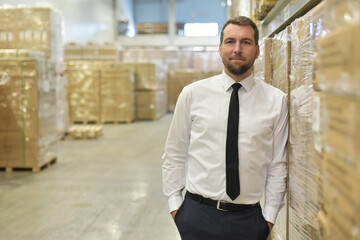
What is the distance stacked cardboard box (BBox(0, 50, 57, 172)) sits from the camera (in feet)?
21.5

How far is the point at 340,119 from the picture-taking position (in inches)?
39.6

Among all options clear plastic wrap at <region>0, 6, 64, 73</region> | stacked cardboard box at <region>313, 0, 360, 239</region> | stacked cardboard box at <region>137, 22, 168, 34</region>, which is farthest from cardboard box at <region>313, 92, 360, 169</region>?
stacked cardboard box at <region>137, 22, 168, 34</region>

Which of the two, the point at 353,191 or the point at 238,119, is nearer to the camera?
the point at 353,191

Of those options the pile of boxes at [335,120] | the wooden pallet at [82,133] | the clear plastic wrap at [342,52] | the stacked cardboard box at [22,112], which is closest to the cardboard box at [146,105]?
the wooden pallet at [82,133]

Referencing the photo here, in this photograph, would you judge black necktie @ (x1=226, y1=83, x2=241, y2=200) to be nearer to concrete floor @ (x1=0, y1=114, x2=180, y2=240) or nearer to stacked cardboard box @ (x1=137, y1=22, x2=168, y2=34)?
concrete floor @ (x1=0, y1=114, x2=180, y2=240)

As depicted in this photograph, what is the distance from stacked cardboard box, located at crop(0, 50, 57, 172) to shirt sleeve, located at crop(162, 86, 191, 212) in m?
4.72

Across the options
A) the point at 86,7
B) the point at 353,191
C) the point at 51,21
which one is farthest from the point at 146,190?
the point at 86,7

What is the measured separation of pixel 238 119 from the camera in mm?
2121

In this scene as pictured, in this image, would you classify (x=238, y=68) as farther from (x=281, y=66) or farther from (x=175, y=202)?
(x=175, y=202)

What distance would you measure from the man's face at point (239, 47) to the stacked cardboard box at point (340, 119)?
884 mm

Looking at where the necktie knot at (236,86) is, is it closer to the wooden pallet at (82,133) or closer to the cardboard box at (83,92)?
the wooden pallet at (82,133)

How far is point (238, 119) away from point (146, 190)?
3916 millimetres

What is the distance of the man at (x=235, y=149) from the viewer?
2.12 meters

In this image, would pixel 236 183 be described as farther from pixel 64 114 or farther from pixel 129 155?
pixel 64 114
